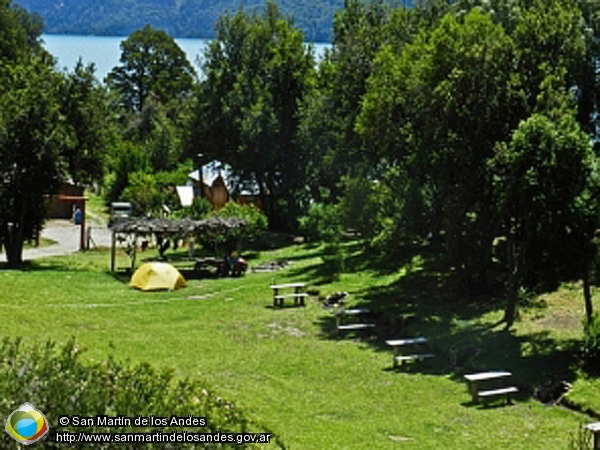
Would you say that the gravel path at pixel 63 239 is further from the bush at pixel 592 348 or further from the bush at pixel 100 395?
the bush at pixel 100 395

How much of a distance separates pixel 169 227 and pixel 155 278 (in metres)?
4.86

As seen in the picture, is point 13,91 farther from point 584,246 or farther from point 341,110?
point 584,246

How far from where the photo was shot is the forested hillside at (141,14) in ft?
349

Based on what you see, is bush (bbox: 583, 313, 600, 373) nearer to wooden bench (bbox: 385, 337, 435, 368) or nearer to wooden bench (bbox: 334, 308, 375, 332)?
wooden bench (bbox: 385, 337, 435, 368)

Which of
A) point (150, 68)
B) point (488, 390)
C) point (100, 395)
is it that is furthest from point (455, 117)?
point (150, 68)

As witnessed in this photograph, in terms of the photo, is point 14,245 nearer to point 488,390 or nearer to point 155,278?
point 155,278

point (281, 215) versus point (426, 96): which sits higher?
point (426, 96)

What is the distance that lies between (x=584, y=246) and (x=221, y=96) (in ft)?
111

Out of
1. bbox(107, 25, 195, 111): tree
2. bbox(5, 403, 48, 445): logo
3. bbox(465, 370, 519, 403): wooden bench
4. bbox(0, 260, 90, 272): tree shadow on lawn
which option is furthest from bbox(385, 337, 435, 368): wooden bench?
bbox(107, 25, 195, 111): tree

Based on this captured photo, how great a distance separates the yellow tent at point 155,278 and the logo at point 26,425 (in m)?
23.2

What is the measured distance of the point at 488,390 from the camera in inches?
701

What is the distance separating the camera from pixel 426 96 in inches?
968

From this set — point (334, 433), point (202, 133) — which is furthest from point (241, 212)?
point (334, 433)

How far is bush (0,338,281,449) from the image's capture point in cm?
900
